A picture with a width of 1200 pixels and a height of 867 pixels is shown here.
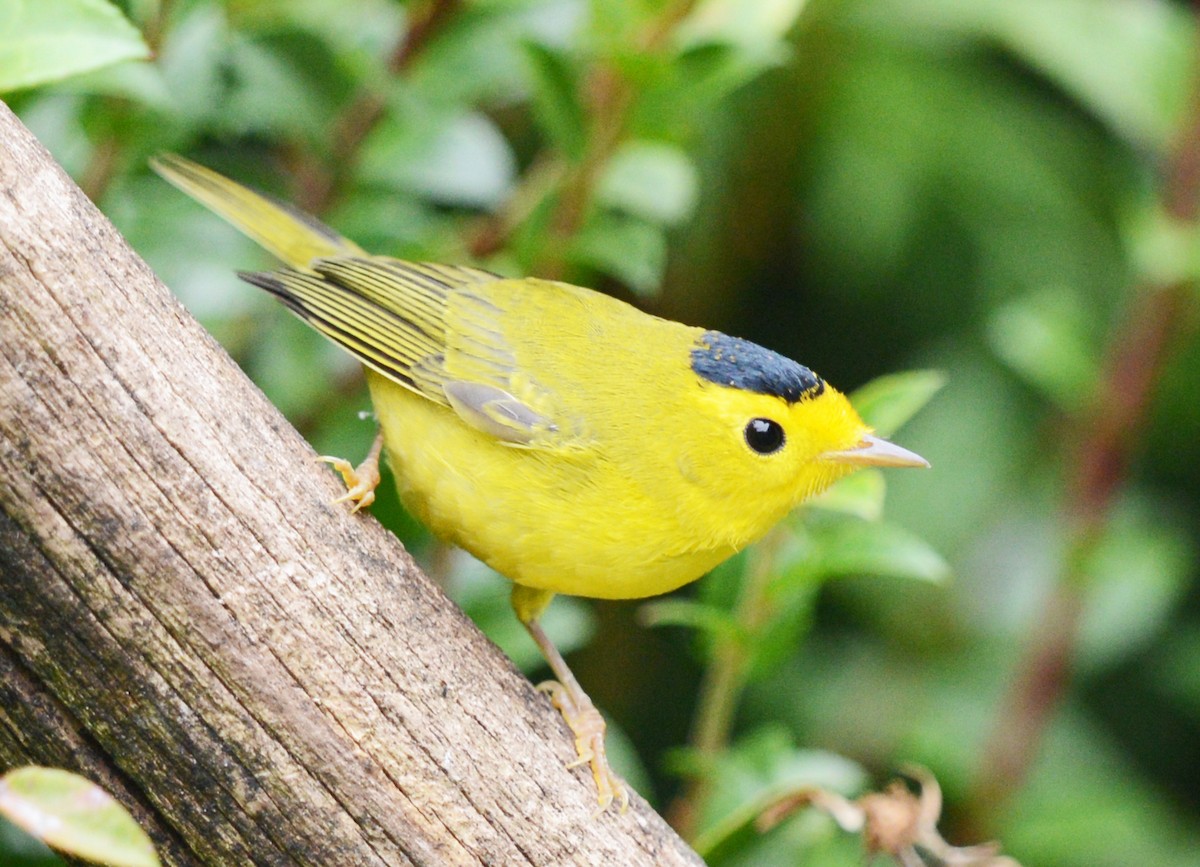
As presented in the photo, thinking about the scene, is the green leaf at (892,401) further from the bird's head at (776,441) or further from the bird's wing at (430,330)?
the bird's wing at (430,330)

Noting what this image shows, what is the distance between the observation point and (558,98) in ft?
9.00

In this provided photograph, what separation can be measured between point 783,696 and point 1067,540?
118 centimetres

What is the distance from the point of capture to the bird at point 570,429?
245cm

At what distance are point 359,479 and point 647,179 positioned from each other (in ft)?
3.48

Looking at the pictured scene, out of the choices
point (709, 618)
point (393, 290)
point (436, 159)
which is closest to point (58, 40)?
point (393, 290)

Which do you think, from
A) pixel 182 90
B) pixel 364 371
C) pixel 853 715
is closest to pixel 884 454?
pixel 364 371

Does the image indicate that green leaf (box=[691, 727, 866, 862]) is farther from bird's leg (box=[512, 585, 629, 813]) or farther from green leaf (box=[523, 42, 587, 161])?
green leaf (box=[523, 42, 587, 161])

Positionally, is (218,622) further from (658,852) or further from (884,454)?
(884,454)

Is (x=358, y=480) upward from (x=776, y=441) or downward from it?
downward

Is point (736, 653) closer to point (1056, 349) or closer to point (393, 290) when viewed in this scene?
point (393, 290)

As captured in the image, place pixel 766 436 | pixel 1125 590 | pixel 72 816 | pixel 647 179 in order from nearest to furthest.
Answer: pixel 72 816
pixel 766 436
pixel 647 179
pixel 1125 590

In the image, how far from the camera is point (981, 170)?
4617 mm

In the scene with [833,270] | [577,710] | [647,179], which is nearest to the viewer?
[577,710]

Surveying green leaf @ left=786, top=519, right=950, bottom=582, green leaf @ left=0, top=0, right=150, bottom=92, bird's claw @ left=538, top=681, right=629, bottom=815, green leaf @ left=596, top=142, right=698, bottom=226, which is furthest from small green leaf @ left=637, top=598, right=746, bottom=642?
green leaf @ left=0, top=0, right=150, bottom=92
